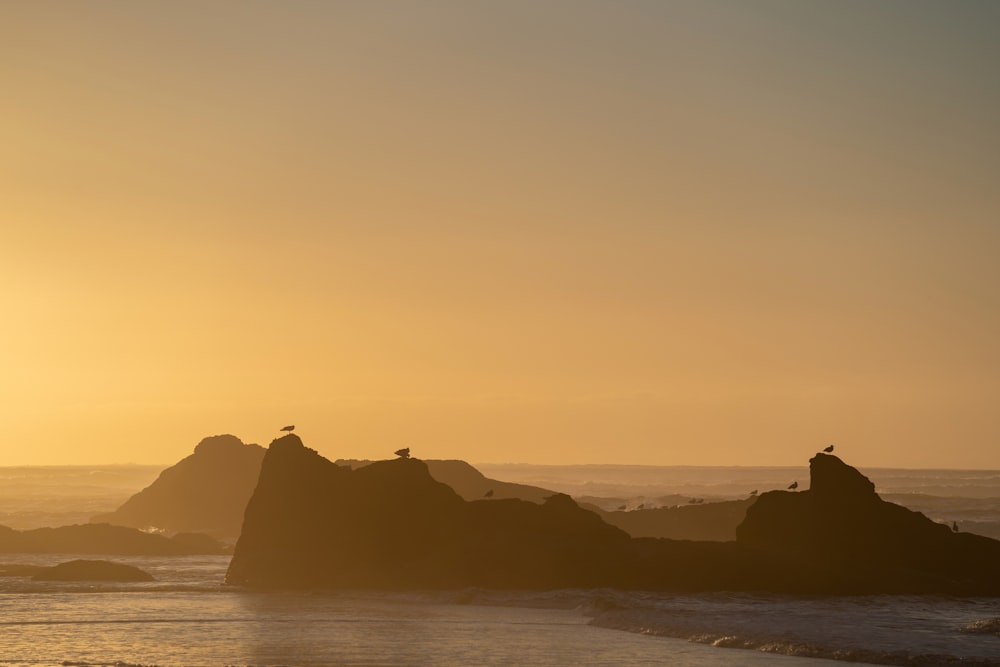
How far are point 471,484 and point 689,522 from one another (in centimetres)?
2689

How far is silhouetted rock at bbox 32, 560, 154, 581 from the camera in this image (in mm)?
67938

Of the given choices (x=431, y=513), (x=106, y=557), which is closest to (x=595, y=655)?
(x=431, y=513)

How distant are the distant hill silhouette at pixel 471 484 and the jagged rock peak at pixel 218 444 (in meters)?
19.6

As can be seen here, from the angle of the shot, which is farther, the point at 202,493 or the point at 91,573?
the point at 202,493

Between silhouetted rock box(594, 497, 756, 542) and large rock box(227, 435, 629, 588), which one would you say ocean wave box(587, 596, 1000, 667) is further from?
silhouetted rock box(594, 497, 756, 542)

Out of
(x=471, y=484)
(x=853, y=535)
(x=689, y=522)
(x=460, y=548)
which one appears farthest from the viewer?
(x=471, y=484)

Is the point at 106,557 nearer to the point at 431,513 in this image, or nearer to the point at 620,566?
the point at 431,513

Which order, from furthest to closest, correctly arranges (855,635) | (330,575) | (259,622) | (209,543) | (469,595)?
(209,543) < (330,575) < (469,595) < (259,622) < (855,635)

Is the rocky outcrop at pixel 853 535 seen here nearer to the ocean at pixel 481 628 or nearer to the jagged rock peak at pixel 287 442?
the ocean at pixel 481 628

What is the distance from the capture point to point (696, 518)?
82.9m

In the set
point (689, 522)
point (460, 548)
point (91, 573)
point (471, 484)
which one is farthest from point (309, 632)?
point (471, 484)

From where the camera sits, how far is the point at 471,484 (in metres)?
105

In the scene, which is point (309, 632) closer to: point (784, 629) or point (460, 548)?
point (460, 548)

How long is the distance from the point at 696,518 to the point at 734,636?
4038 centimetres
